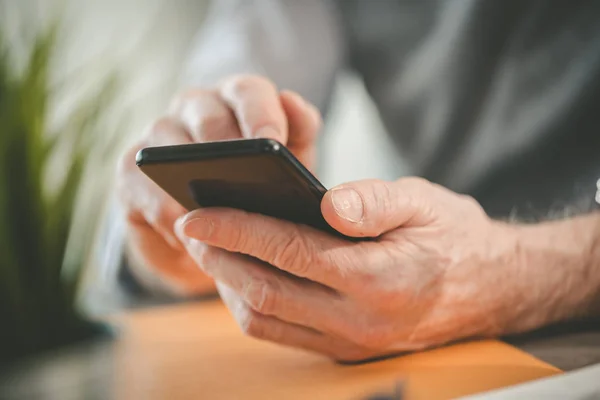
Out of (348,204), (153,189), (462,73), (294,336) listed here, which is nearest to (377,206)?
(348,204)

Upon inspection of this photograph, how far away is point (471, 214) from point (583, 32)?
32 cm

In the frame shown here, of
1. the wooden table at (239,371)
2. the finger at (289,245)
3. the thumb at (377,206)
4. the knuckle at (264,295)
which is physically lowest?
the wooden table at (239,371)

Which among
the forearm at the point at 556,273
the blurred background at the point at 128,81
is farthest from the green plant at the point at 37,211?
the forearm at the point at 556,273

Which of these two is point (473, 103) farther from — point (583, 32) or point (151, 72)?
point (151, 72)

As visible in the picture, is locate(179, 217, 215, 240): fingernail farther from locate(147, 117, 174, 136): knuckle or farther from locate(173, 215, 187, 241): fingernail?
locate(147, 117, 174, 136): knuckle

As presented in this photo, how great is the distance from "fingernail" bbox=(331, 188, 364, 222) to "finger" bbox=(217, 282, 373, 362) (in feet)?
0.38

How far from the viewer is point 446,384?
0.38 metres

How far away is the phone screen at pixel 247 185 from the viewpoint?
1.09ft

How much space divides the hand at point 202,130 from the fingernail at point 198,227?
0.12 metres

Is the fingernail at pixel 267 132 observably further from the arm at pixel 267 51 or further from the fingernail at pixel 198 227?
the arm at pixel 267 51

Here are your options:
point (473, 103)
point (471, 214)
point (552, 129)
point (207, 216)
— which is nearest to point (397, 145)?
point (473, 103)

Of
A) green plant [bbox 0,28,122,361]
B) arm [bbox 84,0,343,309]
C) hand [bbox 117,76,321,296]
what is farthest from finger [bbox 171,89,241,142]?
arm [bbox 84,0,343,309]

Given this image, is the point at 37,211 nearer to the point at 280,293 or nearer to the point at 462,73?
the point at 280,293

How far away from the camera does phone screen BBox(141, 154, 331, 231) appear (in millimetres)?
334
